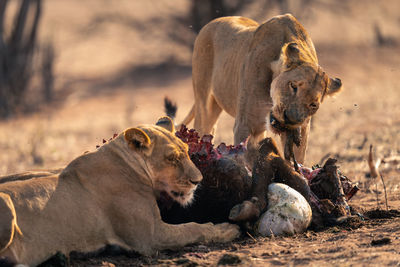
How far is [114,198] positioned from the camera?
4.31m

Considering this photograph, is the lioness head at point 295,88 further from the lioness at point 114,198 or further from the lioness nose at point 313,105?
the lioness at point 114,198

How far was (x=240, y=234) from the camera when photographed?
4598 mm

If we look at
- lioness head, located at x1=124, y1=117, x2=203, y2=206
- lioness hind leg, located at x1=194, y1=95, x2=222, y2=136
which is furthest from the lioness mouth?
lioness hind leg, located at x1=194, y1=95, x2=222, y2=136

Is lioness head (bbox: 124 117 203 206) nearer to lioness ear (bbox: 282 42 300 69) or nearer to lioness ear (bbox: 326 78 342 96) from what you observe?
lioness ear (bbox: 282 42 300 69)

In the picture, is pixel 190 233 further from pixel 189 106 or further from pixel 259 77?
pixel 189 106

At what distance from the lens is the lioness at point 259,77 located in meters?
5.25

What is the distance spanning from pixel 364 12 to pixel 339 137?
1878cm

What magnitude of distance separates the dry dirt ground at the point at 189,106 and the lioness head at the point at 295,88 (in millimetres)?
873

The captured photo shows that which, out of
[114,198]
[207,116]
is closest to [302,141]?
[207,116]

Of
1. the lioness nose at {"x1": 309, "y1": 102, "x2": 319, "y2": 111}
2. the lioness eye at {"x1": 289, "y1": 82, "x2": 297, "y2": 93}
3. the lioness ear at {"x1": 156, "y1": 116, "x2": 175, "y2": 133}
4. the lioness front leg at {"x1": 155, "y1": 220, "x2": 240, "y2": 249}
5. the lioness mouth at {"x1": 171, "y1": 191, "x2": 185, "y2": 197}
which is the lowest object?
the lioness front leg at {"x1": 155, "y1": 220, "x2": 240, "y2": 249}

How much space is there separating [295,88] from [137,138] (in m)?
1.50

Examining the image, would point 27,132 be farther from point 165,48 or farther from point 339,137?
point 165,48

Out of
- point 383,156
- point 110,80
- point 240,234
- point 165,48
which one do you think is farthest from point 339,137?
point 165,48

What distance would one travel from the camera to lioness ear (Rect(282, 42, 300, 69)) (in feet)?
17.8
